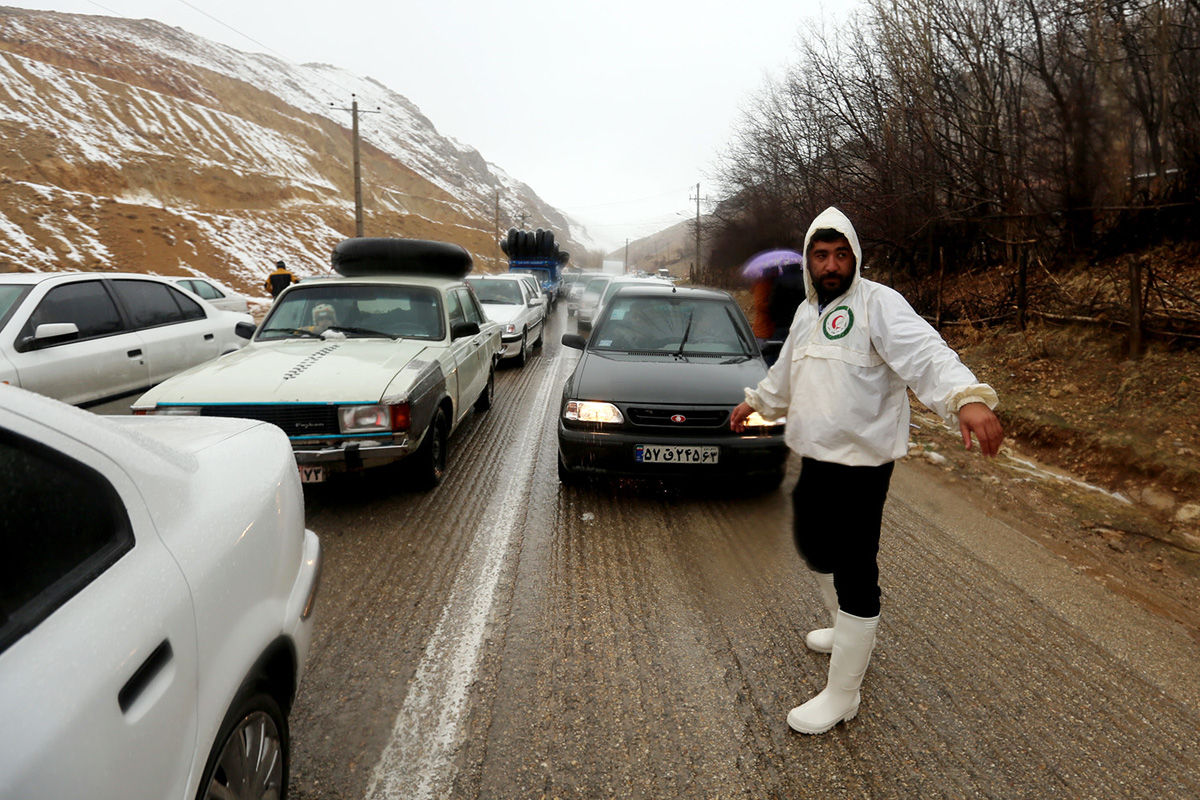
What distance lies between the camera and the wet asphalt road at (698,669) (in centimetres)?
219

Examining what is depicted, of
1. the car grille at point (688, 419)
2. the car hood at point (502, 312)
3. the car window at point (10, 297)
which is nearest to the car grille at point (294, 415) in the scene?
the car grille at point (688, 419)

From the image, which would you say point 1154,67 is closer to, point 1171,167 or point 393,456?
point 1171,167

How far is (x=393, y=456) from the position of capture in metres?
4.19

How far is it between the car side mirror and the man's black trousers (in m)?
4.08

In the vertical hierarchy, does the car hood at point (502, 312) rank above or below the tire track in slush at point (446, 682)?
above

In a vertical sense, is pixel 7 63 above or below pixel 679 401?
above

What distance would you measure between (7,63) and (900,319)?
75922 mm

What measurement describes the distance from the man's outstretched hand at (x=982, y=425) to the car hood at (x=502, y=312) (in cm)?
923

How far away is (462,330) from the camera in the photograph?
232 inches

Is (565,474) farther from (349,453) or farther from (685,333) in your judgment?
(685,333)

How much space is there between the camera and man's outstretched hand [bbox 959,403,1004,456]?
1.81 metres

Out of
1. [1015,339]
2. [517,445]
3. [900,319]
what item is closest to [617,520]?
[517,445]

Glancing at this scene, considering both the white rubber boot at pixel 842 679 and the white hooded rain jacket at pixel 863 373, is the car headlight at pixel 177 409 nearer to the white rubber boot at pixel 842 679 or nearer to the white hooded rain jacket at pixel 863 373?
the white hooded rain jacket at pixel 863 373

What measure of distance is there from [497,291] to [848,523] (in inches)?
445
